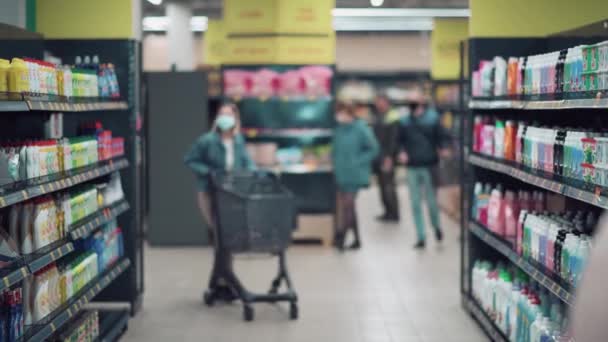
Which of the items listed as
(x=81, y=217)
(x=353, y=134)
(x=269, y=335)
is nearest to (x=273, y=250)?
(x=269, y=335)

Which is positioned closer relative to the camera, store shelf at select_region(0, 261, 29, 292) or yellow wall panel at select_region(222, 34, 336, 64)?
store shelf at select_region(0, 261, 29, 292)

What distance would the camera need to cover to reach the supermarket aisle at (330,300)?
675 cm

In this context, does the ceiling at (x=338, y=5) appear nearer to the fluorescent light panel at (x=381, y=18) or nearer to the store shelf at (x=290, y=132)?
the fluorescent light panel at (x=381, y=18)

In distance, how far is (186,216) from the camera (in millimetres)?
10938

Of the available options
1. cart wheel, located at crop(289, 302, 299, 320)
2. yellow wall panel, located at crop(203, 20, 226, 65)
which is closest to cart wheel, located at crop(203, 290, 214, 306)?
cart wheel, located at crop(289, 302, 299, 320)

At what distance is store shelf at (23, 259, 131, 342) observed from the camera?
15.1ft

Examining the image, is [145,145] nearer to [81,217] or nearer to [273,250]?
[273,250]

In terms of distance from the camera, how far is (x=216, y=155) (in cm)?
800

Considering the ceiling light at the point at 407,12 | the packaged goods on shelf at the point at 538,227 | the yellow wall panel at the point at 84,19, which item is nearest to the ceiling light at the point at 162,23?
the ceiling light at the point at 407,12

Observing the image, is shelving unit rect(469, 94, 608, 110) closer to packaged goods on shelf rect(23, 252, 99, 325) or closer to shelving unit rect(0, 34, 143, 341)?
shelving unit rect(0, 34, 143, 341)

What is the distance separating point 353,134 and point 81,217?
5429 mm

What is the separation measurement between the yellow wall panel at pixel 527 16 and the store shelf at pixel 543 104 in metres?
0.60

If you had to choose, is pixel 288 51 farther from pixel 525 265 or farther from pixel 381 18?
pixel 525 265

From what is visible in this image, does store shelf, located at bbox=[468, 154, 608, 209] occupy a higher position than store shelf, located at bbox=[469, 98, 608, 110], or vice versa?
store shelf, located at bbox=[469, 98, 608, 110]
